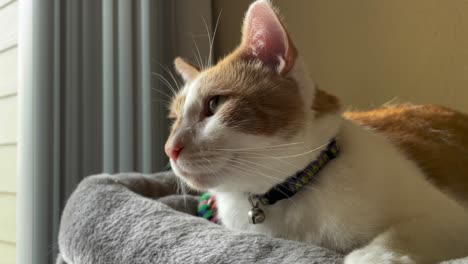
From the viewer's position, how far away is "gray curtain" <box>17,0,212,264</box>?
1.37m

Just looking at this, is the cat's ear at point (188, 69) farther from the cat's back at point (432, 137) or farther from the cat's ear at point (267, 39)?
the cat's back at point (432, 137)

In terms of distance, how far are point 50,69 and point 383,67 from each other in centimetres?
117

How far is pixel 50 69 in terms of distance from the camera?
4.56 feet

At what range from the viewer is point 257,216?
82cm

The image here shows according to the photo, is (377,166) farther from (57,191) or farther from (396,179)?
(57,191)

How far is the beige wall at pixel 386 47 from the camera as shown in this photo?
4.94 feet

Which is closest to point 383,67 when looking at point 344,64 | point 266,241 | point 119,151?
point 344,64

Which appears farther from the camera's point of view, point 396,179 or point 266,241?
point 396,179

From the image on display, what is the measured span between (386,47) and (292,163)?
3.42 feet

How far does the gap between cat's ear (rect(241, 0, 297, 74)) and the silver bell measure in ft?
0.86

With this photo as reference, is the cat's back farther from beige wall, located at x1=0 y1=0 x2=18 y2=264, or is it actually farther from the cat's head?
→ beige wall, located at x1=0 y1=0 x2=18 y2=264

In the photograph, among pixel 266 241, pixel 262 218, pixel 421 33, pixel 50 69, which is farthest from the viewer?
pixel 421 33

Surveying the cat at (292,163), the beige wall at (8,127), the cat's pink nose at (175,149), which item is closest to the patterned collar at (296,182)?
the cat at (292,163)

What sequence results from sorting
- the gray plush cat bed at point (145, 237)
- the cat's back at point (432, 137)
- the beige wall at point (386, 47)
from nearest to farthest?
the gray plush cat bed at point (145, 237) → the cat's back at point (432, 137) → the beige wall at point (386, 47)
